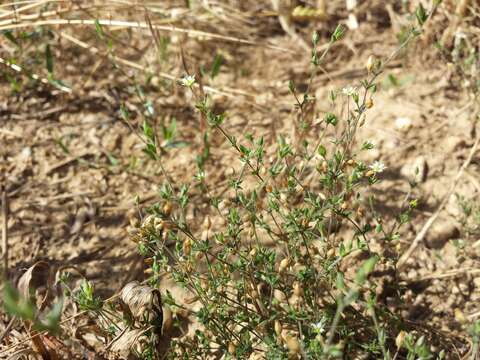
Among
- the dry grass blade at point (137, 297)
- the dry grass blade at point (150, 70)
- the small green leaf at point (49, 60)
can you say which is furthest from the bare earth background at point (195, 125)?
the dry grass blade at point (137, 297)

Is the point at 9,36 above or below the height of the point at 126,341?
above

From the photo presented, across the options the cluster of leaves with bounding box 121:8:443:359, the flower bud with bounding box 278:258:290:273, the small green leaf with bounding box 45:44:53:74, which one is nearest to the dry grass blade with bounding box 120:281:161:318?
the cluster of leaves with bounding box 121:8:443:359

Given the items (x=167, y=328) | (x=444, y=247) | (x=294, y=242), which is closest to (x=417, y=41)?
(x=444, y=247)

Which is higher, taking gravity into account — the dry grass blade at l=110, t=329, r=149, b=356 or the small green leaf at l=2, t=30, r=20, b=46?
the small green leaf at l=2, t=30, r=20, b=46

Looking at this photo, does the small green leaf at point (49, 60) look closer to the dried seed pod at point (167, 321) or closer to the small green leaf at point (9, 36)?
the small green leaf at point (9, 36)

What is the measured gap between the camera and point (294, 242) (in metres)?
2.16

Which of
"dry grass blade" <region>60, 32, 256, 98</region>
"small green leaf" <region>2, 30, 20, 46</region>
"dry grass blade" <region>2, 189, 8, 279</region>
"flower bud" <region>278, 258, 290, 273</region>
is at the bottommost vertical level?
"dry grass blade" <region>2, 189, 8, 279</region>

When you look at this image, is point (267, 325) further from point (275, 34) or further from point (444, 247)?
point (275, 34)

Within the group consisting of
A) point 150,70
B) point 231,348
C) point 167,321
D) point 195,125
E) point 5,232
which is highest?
point 150,70

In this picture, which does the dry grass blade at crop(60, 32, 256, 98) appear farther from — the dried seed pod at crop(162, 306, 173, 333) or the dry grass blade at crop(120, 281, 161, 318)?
the dry grass blade at crop(120, 281, 161, 318)

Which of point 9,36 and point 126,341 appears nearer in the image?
point 126,341

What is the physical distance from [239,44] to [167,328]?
6.55 feet

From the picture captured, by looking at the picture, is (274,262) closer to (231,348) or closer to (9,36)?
(231,348)

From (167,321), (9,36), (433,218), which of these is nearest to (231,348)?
(167,321)
